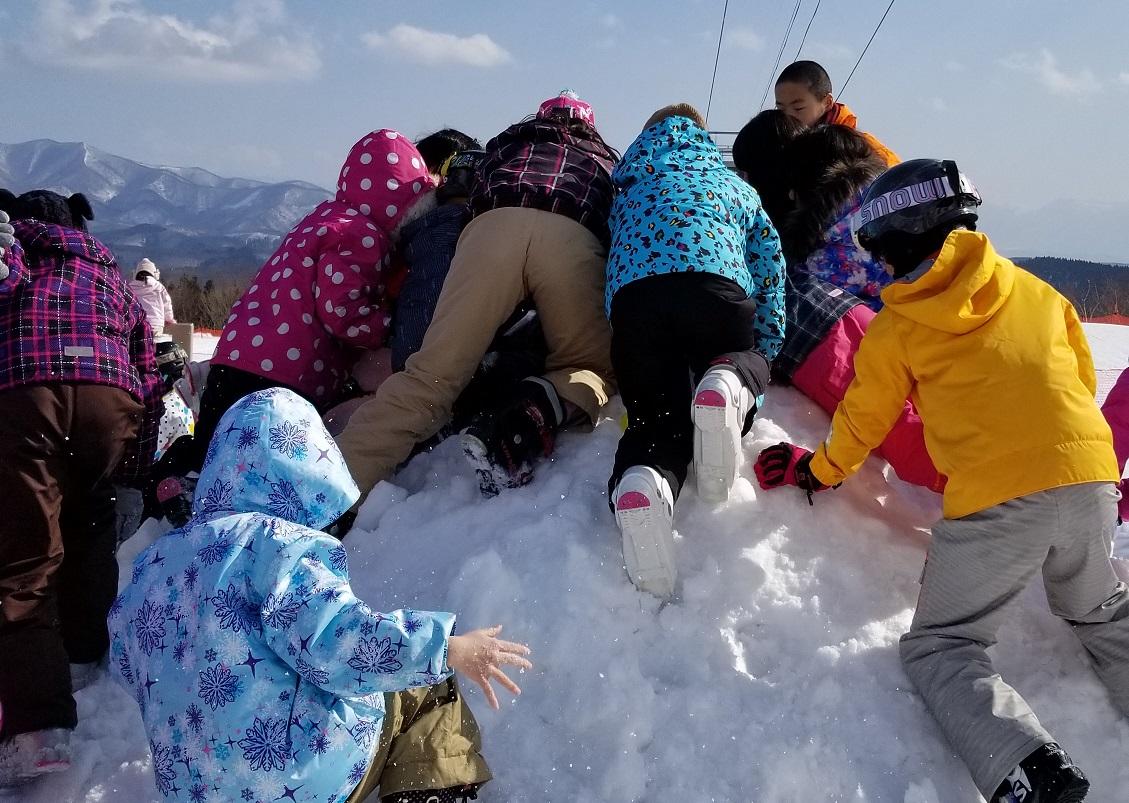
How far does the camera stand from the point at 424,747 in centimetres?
188

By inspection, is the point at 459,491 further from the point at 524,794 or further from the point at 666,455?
the point at 524,794

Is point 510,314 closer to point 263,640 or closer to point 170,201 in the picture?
point 263,640

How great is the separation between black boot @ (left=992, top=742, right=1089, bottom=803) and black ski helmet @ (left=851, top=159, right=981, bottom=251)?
1371 mm

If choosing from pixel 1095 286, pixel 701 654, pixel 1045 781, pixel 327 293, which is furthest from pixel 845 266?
pixel 1095 286

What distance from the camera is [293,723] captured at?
154cm

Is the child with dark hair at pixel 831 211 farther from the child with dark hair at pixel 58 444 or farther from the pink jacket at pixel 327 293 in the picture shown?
the child with dark hair at pixel 58 444

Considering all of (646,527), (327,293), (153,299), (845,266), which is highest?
(845,266)

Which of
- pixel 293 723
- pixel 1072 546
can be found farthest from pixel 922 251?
pixel 293 723

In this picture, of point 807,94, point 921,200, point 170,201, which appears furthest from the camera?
point 170,201

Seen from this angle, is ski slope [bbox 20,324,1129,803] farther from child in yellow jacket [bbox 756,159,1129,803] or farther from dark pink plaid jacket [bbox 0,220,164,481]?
dark pink plaid jacket [bbox 0,220,164,481]

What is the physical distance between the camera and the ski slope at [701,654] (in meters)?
2.03

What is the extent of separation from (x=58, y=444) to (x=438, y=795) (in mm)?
1679

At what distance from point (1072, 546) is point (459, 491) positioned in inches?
77.0

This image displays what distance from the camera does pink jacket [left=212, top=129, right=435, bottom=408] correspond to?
3.39 m
